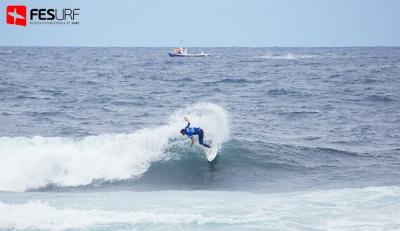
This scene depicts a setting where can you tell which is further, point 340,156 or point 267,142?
point 267,142

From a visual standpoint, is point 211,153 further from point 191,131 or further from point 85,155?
point 85,155

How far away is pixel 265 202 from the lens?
1448 cm

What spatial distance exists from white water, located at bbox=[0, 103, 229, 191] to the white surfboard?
2.31 feet

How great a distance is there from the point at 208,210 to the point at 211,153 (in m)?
7.41

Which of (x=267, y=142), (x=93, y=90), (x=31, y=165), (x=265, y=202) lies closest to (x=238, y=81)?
(x=93, y=90)

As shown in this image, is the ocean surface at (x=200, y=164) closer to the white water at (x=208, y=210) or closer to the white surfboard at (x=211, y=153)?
the white water at (x=208, y=210)

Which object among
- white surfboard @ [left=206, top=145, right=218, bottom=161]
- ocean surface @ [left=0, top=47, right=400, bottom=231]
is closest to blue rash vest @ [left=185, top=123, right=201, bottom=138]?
ocean surface @ [left=0, top=47, right=400, bottom=231]

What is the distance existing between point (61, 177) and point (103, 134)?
5036mm

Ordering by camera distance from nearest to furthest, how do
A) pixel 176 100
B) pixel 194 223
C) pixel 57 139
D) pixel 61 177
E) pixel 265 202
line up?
pixel 194 223 → pixel 265 202 → pixel 61 177 → pixel 57 139 → pixel 176 100

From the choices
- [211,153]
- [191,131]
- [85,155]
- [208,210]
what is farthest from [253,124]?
[208,210]

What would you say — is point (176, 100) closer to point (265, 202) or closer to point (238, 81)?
point (238, 81)

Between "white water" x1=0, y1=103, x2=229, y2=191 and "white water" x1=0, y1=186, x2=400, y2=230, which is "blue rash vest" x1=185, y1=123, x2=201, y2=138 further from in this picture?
"white water" x1=0, y1=186, x2=400, y2=230

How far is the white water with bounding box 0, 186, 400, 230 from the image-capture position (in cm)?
1227

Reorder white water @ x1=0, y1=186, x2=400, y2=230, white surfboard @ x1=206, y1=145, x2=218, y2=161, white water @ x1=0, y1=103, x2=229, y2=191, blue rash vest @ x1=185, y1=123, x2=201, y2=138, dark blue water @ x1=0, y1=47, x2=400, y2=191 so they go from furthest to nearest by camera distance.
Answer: white surfboard @ x1=206, y1=145, x2=218, y2=161 < dark blue water @ x1=0, y1=47, x2=400, y2=191 < blue rash vest @ x1=185, y1=123, x2=201, y2=138 < white water @ x1=0, y1=103, x2=229, y2=191 < white water @ x1=0, y1=186, x2=400, y2=230
